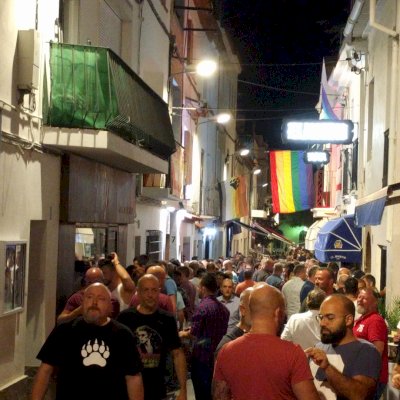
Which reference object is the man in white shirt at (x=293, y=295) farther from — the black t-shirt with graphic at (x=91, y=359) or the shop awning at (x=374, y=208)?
the black t-shirt with graphic at (x=91, y=359)

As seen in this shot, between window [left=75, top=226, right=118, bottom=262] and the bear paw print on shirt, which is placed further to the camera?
window [left=75, top=226, right=118, bottom=262]

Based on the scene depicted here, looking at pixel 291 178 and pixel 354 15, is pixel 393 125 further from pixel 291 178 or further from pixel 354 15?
pixel 291 178

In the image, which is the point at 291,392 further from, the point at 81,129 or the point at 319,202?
the point at 319,202

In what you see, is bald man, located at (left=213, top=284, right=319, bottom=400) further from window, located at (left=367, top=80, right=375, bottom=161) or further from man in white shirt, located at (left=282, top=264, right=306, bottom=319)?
window, located at (left=367, top=80, right=375, bottom=161)

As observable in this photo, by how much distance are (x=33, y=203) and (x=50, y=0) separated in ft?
9.46

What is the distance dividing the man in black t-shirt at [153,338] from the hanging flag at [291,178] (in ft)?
80.8

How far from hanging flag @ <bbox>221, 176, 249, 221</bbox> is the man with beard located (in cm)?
3185

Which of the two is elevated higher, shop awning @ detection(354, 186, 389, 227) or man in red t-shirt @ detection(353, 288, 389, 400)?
shop awning @ detection(354, 186, 389, 227)

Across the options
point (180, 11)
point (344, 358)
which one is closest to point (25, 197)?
point (344, 358)

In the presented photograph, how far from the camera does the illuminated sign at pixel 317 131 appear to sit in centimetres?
2252

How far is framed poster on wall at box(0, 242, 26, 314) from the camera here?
9.59 m

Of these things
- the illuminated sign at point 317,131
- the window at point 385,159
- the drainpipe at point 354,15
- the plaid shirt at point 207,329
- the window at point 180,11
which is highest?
the window at point 180,11

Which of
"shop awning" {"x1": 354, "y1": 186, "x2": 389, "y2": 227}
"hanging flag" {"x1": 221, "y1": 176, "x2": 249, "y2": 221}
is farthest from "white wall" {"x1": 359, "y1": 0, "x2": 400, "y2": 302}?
"hanging flag" {"x1": 221, "y1": 176, "x2": 249, "y2": 221}

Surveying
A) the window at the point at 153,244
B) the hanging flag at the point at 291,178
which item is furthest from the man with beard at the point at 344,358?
the hanging flag at the point at 291,178
